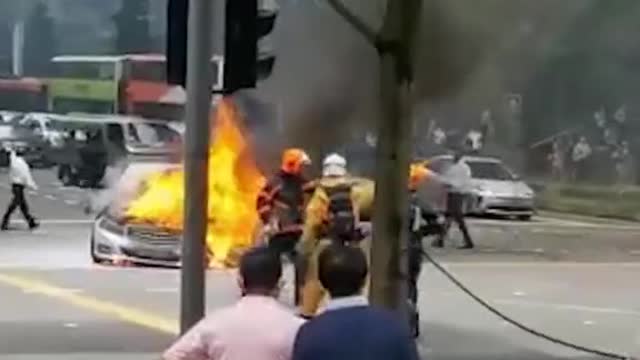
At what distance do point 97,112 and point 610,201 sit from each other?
1942cm

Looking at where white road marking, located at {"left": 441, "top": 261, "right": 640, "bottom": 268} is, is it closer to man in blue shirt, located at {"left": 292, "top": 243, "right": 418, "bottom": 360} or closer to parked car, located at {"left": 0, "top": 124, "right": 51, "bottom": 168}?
man in blue shirt, located at {"left": 292, "top": 243, "right": 418, "bottom": 360}

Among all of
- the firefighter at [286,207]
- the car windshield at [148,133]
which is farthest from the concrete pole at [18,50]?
the firefighter at [286,207]

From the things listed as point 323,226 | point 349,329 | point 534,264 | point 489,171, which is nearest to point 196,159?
point 349,329

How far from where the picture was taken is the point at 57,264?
19.0 metres

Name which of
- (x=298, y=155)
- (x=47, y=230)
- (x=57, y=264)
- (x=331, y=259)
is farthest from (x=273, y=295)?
(x=47, y=230)

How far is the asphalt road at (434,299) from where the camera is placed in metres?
12.2

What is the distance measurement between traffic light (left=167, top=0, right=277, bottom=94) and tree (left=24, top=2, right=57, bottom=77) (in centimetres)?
6051

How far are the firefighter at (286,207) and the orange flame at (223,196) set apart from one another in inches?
156

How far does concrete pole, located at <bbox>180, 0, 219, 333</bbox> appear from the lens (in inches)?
269

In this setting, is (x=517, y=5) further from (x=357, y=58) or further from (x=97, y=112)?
(x=97, y=112)

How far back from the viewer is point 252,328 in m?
5.04

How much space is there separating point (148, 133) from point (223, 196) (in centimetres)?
1888

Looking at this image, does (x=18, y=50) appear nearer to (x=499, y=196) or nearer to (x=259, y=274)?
(x=499, y=196)

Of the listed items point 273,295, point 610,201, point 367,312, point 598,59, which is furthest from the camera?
point 610,201
